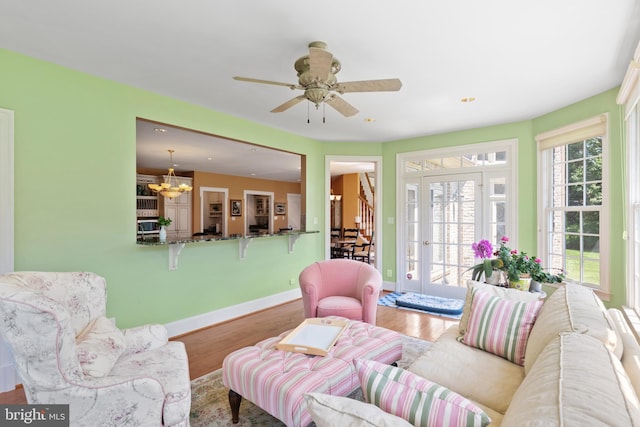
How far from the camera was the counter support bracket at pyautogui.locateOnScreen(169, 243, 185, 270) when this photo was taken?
11.0 feet

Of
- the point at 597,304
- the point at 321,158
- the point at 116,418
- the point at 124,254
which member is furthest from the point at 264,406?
the point at 321,158

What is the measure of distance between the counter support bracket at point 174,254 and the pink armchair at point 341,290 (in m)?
1.32

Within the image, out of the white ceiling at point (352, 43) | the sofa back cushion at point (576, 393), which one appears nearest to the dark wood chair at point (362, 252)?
the white ceiling at point (352, 43)

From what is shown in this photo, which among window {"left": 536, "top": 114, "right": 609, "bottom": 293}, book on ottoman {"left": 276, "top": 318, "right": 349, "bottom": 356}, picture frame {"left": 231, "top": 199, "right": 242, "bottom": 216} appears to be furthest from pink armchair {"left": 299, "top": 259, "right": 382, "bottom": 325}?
picture frame {"left": 231, "top": 199, "right": 242, "bottom": 216}

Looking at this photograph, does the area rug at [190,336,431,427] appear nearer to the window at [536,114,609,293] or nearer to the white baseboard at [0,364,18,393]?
the white baseboard at [0,364,18,393]

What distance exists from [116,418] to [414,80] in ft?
10.2

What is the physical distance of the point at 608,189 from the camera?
3.00 meters

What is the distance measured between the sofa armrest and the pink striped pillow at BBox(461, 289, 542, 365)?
2.00 meters

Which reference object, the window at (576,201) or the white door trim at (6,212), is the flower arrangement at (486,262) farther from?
the white door trim at (6,212)

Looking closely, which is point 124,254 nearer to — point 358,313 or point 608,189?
point 358,313

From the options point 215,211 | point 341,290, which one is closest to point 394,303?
point 341,290

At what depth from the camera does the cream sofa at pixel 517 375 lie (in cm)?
77

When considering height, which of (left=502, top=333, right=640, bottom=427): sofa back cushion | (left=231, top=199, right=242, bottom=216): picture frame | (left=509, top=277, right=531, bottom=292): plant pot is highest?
(left=231, top=199, right=242, bottom=216): picture frame

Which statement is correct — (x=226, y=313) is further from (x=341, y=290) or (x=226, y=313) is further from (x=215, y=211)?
(x=215, y=211)
